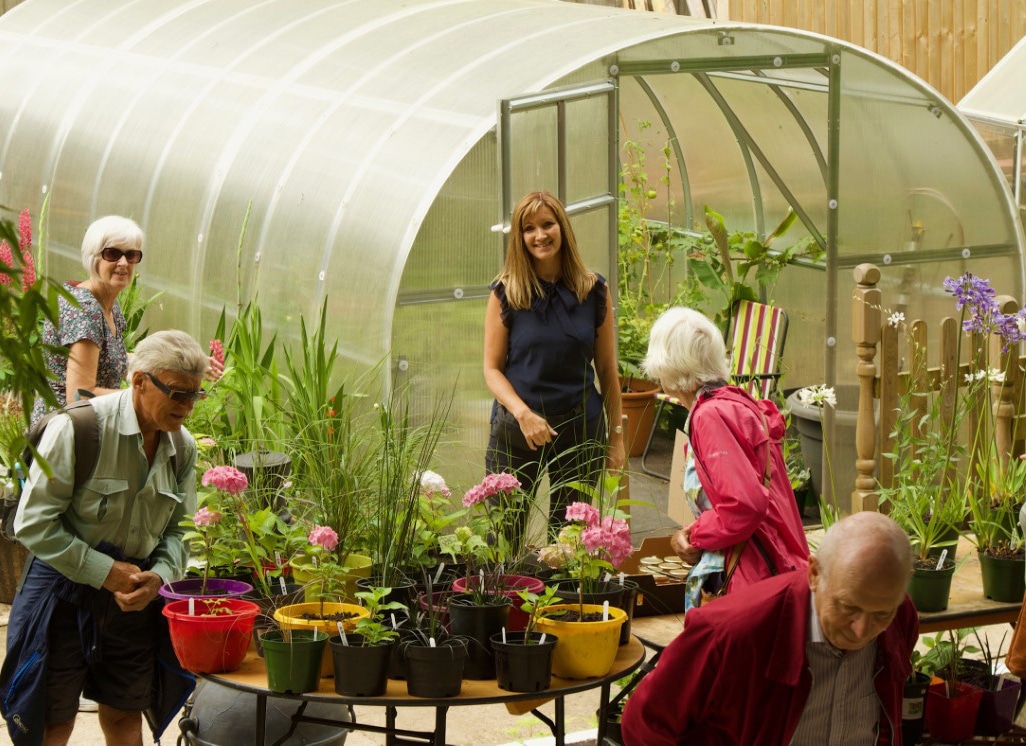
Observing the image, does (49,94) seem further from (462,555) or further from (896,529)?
(896,529)

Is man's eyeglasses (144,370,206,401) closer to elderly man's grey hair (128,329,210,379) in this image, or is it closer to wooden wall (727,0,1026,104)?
elderly man's grey hair (128,329,210,379)

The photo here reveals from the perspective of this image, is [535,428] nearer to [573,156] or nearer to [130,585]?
[130,585]

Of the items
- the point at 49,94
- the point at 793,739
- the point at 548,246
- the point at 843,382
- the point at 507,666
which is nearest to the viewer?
the point at 793,739

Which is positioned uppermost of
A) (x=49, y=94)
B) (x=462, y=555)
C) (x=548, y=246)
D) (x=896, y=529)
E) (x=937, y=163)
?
(x=49, y=94)

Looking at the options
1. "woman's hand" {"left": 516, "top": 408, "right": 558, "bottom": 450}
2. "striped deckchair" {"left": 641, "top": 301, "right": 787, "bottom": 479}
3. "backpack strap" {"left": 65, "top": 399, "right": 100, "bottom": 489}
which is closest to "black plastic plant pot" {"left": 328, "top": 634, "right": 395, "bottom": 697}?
"backpack strap" {"left": 65, "top": 399, "right": 100, "bottom": 489}

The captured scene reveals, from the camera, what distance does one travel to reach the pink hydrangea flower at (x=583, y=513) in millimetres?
3225

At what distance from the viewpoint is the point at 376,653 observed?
2.96 metres

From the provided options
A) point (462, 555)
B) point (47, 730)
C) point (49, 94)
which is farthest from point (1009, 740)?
point (49, 94)

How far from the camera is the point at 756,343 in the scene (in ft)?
25.1

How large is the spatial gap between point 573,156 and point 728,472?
289 cm

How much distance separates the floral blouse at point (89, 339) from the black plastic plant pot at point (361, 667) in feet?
6.62

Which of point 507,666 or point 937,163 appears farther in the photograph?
point 937,163

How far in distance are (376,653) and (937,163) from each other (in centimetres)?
486

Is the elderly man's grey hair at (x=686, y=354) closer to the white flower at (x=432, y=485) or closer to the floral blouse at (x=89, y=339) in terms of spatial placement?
the white flower at (x=432, y=485)
